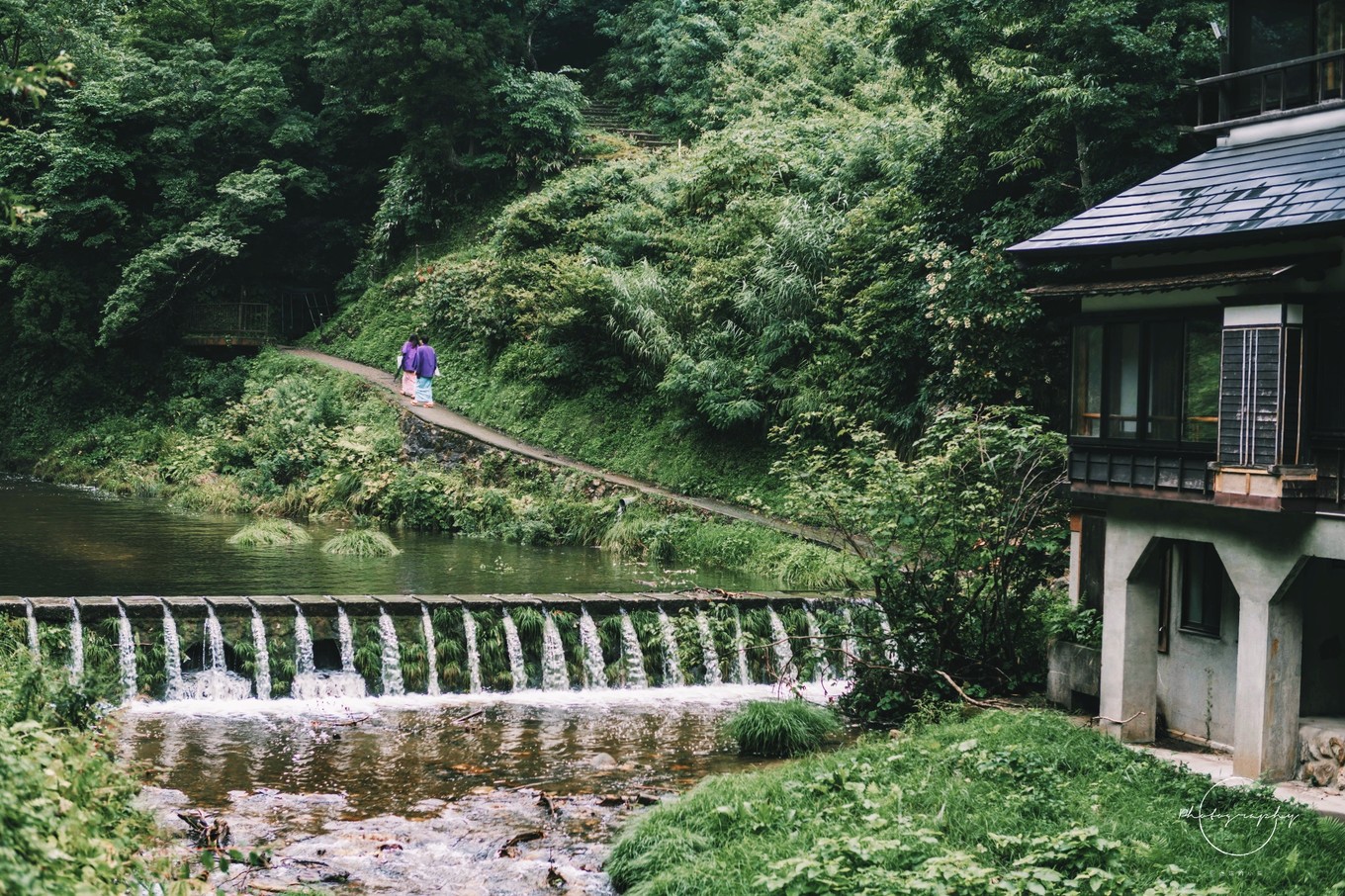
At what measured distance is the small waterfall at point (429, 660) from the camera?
1622 centimetres

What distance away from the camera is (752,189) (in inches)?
1216

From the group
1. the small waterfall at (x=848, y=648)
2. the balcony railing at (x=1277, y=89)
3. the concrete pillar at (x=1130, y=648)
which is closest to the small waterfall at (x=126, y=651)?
the small waterfall at (x=848, y=648)

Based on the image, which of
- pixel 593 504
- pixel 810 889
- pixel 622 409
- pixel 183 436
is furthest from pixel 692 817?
pixel 183 436

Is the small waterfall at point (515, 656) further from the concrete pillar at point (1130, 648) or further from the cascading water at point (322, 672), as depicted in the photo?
the concrete pillar at point (1130, 648)

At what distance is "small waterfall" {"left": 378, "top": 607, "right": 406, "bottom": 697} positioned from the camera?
1611 centimetres

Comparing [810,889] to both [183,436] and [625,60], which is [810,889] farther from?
[625,60]

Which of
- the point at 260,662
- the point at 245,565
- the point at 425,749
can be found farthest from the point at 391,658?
the point at 245,565

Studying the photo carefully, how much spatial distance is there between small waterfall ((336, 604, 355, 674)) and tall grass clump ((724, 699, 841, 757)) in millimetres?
5401

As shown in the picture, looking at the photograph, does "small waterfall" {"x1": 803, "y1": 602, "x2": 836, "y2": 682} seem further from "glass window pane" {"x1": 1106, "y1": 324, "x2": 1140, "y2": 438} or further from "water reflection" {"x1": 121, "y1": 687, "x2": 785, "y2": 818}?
"glass window pane" {"x1": 1106, "y1": 324, "x2": 1140, "y2": 438}

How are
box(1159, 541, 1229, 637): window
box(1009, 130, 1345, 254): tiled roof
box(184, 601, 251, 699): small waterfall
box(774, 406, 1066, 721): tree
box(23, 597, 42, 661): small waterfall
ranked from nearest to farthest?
box(1009, 130, 1345, 254): tiled roof
box(1159, 541, 1229, 637): window
box(774, 406, 1066, 721): tree
box(23, 597, 42, 661): small waterfall
box(184, 601, 251, 699): small waterfall

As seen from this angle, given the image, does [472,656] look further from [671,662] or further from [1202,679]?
[1202,679]

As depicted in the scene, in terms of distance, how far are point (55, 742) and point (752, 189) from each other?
25.4 meters

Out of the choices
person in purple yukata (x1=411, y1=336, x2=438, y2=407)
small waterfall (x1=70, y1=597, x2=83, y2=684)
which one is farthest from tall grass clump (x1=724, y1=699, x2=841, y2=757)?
person in purple yukata (x1=411, y1=336, x2=438, y2=407)

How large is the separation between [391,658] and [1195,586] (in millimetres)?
10081
